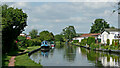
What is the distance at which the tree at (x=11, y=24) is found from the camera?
92.1ft

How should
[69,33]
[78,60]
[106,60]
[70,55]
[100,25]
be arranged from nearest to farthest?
[106,60]
[78,60]
[70,55]
[100,25]
[69,33]

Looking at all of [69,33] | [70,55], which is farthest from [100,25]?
[70,55]

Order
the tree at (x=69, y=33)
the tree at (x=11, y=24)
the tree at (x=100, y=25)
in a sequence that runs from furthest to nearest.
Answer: the tree at (x=69, y=33) → the tree at (x=100, y=25) → the tree at (x=11, y=24)

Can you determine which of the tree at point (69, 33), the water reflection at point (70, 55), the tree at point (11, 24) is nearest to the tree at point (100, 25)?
the tree at point (69, 33)

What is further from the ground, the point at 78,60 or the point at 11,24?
the point at 11,24

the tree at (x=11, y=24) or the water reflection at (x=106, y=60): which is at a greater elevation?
the tree at (x=11, y=24)

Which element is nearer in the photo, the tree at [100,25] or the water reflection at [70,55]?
the water reflection at [70,55]

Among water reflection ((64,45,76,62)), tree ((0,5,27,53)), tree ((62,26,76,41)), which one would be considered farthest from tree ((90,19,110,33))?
tree ((0,5,27,53))

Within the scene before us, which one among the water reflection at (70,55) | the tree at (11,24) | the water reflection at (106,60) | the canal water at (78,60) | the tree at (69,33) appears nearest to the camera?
the water reflection at (106,60)

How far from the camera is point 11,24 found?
97.7 ft

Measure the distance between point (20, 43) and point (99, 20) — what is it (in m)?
77.3

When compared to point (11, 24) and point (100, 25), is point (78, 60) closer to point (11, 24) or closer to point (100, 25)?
point (11, 24)

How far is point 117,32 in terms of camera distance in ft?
215

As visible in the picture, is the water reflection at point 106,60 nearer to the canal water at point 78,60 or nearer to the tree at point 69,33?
the canal water at point 78,60
